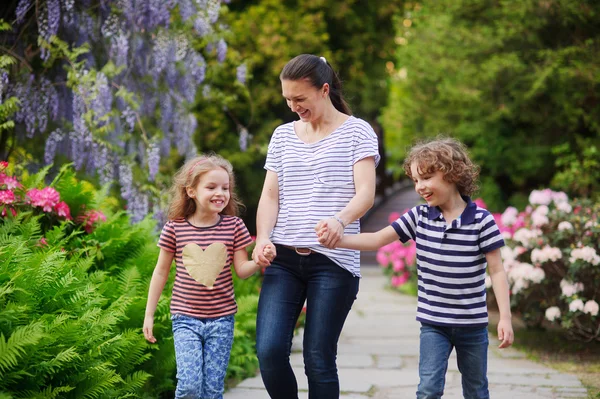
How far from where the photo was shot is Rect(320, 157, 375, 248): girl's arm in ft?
10.5

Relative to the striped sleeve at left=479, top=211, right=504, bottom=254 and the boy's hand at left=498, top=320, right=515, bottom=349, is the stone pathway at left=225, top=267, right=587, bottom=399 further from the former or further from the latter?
the striped sleeve at left=479, top=211, right=504, bottom=254

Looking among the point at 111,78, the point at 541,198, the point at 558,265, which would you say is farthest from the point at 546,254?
the point at 111,78

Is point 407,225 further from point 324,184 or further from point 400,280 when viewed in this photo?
point 400,280

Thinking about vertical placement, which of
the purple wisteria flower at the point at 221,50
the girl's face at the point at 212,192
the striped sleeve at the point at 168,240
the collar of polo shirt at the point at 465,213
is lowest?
the striped sleeve at the point at 168,240

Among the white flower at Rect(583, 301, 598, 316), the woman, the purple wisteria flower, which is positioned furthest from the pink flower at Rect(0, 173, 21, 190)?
the white flower at Rect(583, 301, 598, 316)

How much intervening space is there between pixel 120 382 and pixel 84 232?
146 cm

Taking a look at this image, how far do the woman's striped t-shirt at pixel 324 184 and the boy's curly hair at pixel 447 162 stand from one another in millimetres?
190

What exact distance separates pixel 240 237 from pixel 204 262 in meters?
0.23

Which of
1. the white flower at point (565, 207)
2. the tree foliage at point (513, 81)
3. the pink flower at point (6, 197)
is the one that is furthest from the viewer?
the tree foliage at point (513, 81)

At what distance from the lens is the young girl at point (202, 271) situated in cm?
346

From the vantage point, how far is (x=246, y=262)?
3.60m

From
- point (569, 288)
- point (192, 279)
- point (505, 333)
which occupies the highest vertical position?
point (569, 288)

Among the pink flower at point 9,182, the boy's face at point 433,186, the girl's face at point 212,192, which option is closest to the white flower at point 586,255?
the boy's face at point 433,186

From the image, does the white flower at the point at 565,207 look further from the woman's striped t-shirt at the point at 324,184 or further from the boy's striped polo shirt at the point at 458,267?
the woman's striped t-shirt at the point at 324,184
